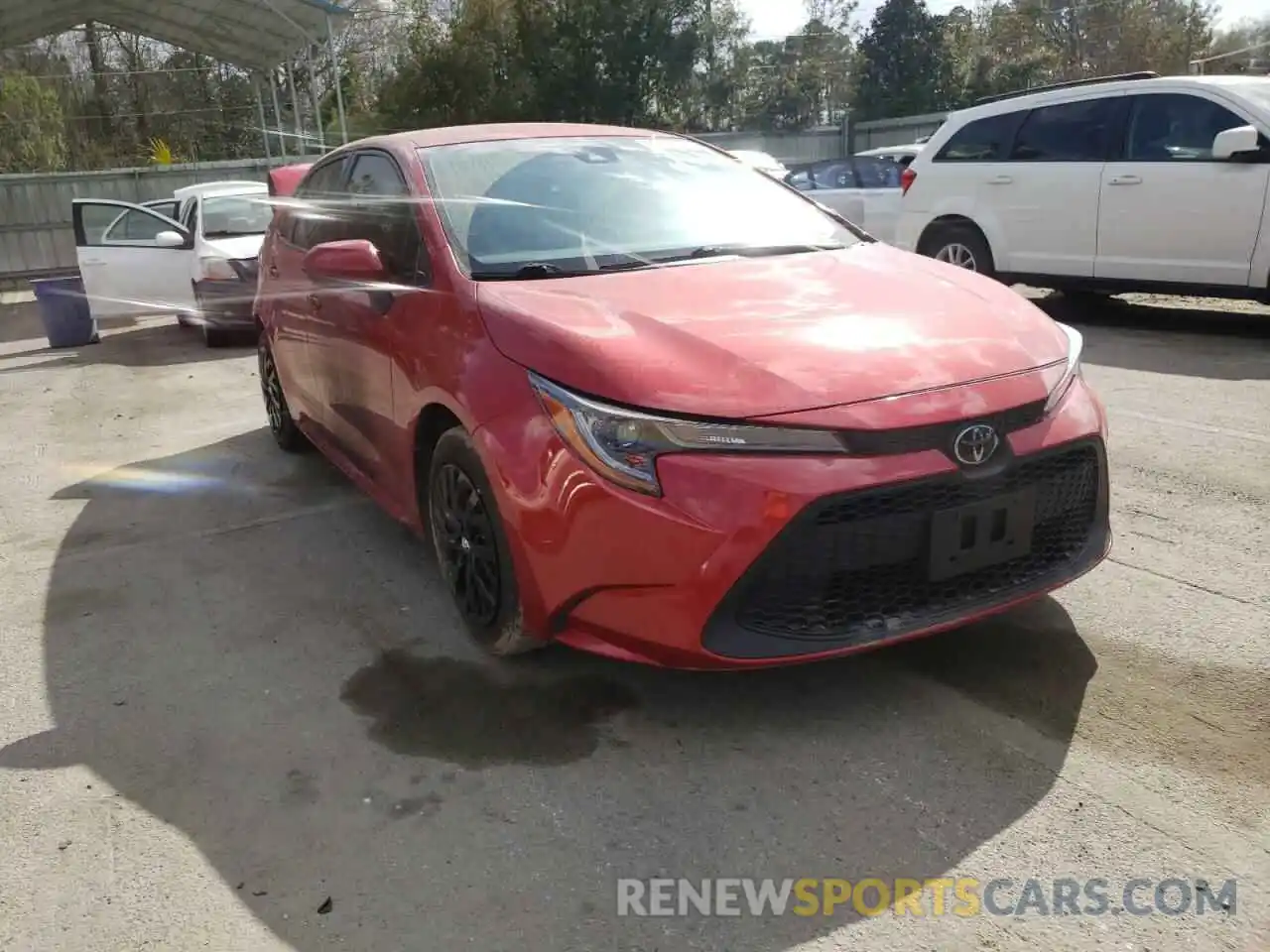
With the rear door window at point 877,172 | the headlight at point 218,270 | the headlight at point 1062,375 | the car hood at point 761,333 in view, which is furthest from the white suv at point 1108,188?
the headlight at point 218,270

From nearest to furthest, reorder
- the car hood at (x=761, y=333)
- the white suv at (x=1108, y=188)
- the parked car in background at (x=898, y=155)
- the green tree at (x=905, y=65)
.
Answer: the car hood at (x=761, y=333), the white suv at (x=1108, y=188), the parked car in background at (x=898, y=155), the green tree at (x=905, y=65)

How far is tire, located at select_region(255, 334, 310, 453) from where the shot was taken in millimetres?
5738

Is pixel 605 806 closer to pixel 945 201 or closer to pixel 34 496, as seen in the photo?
pixel 34 496

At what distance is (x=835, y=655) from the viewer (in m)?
2.59

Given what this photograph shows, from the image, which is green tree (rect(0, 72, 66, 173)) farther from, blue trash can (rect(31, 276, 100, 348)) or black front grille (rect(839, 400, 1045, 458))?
black front grille (rect(839, 400, 1045, 458))

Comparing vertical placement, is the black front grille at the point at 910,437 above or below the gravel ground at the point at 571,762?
above

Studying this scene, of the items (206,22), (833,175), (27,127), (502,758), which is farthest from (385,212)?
(27,127)

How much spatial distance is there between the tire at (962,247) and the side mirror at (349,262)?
19.7 feet

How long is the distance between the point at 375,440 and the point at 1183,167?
20.1 ft

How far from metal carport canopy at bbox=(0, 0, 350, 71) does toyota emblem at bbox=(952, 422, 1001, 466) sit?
1534 centimetres

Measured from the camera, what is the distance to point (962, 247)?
8750 millimetres

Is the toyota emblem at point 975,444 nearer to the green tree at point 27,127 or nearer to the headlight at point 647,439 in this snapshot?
the headlight at point 647,439

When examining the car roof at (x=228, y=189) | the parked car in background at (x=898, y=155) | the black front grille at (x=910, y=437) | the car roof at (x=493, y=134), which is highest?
the car roof at (x=493, y=134)

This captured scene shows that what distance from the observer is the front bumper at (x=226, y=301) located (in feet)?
31.3
